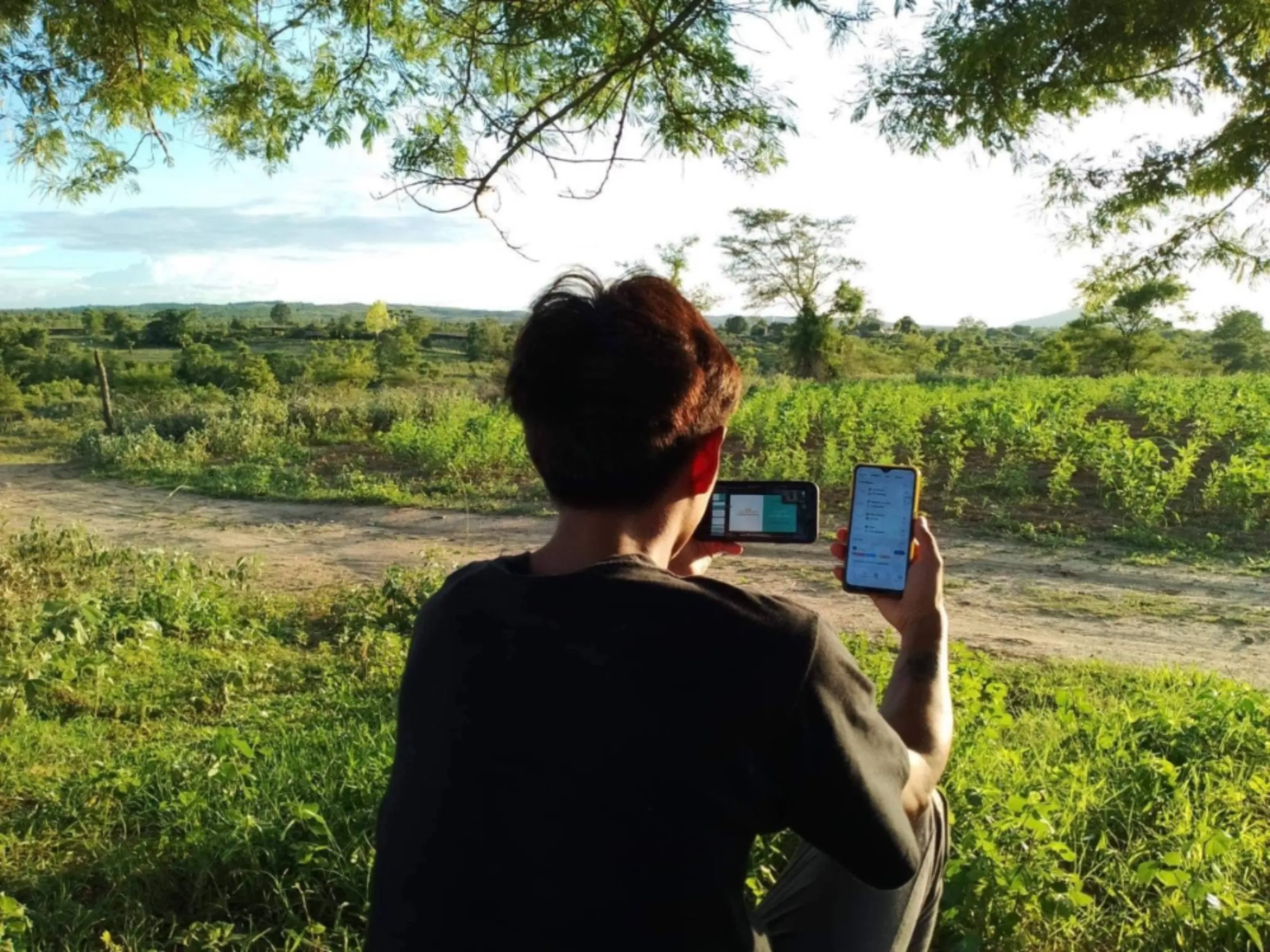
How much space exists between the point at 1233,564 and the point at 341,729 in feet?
22.9

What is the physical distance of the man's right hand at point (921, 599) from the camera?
5.88ft

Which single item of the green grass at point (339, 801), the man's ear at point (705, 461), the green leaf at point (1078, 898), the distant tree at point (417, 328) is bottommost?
the green grass at point (339, 801)

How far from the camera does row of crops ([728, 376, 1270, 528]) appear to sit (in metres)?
9.14

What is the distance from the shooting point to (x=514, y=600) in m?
1.33

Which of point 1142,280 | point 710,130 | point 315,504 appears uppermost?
point 710,130

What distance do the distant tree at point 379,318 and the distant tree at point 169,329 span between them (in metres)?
18.2

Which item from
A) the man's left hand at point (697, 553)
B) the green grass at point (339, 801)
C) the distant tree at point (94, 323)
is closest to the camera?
the man's left hand at point (697, 553)

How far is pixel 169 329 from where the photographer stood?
6059 cm

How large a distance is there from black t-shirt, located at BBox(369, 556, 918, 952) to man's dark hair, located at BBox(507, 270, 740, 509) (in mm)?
173

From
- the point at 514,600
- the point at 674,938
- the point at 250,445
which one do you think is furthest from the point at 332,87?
the point at 250,445

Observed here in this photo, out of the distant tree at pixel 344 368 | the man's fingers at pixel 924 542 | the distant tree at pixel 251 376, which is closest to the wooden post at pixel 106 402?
the distant tree at pixel 251 376

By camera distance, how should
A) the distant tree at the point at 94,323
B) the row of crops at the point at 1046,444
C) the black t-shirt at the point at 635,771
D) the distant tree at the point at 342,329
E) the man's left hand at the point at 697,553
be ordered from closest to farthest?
1. the black t-shirt at the point at 635,771
2. the man's left hand at the point at 697,553
3. the row of crops at the point at 1046,444
4. the distant tree at the point at 342,329
5. the distant tree at the point at 94,323

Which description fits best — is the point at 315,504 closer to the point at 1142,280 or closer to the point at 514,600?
the point at 1142,280

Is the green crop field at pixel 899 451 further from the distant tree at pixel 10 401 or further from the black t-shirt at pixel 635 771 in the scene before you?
the distant tree at pixel 10 401
